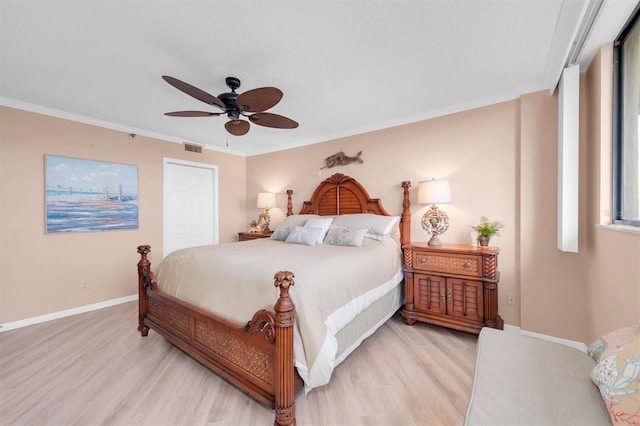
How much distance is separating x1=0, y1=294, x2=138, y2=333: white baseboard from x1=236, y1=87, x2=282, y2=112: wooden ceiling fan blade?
3288 mm

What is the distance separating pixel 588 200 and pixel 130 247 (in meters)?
5.22

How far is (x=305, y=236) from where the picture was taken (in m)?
3.00

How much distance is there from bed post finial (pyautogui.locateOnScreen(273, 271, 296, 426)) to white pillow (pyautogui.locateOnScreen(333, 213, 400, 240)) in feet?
5.75

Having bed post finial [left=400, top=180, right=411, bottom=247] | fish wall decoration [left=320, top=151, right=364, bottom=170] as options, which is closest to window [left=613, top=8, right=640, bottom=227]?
bed post finial [left=400, top=180, right=411, bottom=247]

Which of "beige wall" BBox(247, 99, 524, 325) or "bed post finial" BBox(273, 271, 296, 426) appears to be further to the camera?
"beige wall" BBox(247, 99, 524, 325)

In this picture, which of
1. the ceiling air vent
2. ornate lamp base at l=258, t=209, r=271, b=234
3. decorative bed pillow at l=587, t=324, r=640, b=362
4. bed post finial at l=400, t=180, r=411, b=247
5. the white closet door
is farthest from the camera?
ornate lamp base at l=258, t=209, r=271, b=234

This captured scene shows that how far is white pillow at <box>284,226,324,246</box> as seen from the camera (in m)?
2.95

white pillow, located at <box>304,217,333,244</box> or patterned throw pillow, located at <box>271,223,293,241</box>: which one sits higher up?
white pillow, located at <box>304,217,333,244</box>

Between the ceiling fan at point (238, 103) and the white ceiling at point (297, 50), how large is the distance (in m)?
0.27

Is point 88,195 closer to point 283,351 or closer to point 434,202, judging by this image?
point 283,351

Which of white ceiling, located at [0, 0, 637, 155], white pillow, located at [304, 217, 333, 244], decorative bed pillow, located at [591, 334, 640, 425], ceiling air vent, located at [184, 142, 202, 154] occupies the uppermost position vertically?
white ceiling, located at [0, 0, 637, 155]

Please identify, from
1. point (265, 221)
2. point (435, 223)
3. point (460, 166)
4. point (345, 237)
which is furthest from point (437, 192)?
point (265, 221)

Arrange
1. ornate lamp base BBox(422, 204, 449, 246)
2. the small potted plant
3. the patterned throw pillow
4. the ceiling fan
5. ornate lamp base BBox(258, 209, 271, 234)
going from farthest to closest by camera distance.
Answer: ornate lamp base BBox(258, 209, 271, 234), the patterned throw pillow, ornate lamp base BBox(422, 204, 449, 246), the small potted plant, the ceiling fan

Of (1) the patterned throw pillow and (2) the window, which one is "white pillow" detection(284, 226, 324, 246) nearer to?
(1) the patterned throw pillow
